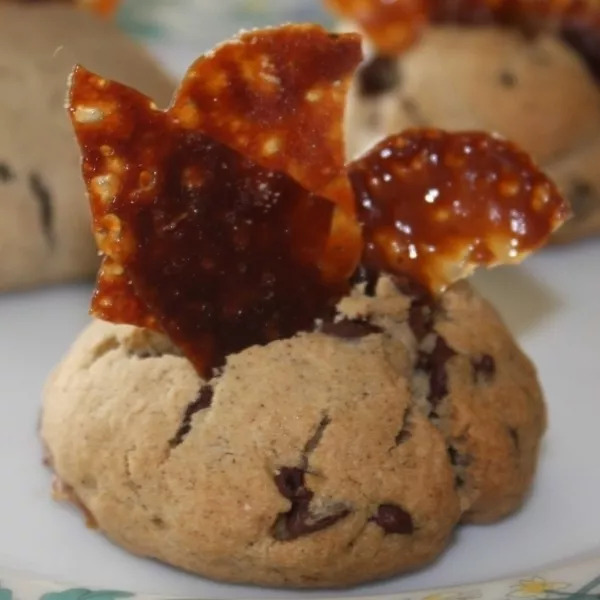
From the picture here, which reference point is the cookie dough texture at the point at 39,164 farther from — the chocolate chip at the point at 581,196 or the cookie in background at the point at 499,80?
the chocolate chip at the point at 581,196

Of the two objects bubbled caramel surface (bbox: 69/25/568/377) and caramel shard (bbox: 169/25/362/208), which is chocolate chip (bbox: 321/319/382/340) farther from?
caramel shard (bbox: 169/25/362/208)

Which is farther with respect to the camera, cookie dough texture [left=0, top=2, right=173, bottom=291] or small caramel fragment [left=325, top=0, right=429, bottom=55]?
small caramel fragment [left=325, top=0, right=429, bottom=55]

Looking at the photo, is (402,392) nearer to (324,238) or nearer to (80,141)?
(324,238)

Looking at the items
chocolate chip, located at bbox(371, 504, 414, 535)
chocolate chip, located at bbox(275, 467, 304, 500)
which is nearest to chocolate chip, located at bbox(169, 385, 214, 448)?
chocolate chip, located at bbox(275, 467, 304, 500)

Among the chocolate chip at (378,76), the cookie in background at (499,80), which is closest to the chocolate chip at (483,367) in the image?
the cookie in background at (499,80)

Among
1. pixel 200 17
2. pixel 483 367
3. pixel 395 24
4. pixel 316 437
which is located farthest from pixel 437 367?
pixel 200 17
